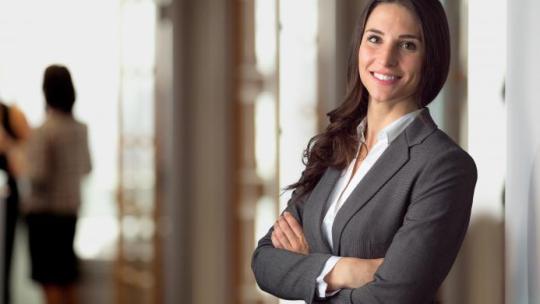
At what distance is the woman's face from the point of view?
69.6 inches

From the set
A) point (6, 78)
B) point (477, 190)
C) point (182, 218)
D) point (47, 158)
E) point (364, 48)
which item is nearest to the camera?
point (364, 48)

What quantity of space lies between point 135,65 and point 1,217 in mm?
1263

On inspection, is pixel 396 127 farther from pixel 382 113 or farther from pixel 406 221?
pixel 406 221

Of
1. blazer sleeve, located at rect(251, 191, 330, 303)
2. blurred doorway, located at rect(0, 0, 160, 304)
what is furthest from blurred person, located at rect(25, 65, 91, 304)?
blazer sleeve, located at rect(251, 191, 330, 303)

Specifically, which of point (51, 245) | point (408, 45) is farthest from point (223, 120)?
point (408, 45)

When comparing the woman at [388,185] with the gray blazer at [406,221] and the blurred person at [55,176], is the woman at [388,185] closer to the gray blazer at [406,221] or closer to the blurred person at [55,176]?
the gray blazer at [406,221]

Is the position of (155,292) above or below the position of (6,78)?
below

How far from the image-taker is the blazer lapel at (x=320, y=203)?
197cm

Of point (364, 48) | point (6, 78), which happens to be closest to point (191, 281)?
point (6, 78)

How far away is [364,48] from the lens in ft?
6.06

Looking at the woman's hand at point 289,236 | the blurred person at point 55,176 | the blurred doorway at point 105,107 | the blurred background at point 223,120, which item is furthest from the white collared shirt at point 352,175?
the blurred doorway at point 105,107

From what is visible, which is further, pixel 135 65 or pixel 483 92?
pixel 135 65

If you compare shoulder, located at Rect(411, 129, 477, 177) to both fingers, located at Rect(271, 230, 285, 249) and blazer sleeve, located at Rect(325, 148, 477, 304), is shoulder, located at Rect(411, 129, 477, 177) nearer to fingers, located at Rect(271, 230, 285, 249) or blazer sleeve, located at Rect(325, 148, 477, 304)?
blazer sleeve, located at Rect(325, 148, 477, 304)

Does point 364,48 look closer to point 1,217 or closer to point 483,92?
point 483,92
